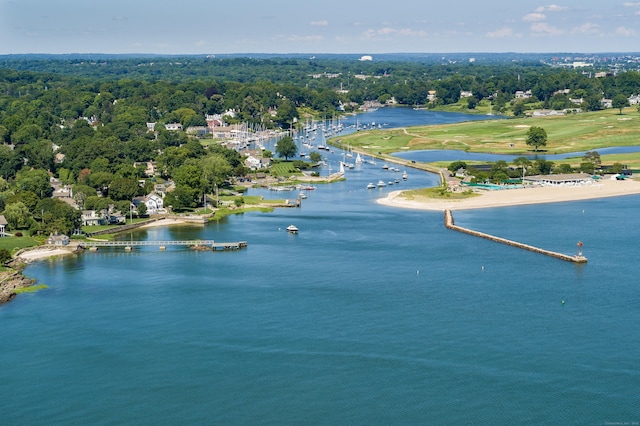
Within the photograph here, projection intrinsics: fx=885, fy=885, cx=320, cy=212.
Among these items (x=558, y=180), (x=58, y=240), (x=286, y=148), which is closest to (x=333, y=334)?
(x=58, y=240)

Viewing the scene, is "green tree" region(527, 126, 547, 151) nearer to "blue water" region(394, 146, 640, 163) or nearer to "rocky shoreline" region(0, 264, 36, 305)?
"blue water" region(394, 146, 640, 163)

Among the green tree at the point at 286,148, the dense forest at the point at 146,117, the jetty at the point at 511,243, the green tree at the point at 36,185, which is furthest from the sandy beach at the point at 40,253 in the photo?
the green tree at the point at 286,148

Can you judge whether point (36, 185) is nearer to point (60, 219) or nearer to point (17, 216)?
point (17, 216)

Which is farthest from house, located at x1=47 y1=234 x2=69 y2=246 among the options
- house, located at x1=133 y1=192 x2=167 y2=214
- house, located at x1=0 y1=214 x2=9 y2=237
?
house, located at x1=133 y1=192 x2=167 y2=214

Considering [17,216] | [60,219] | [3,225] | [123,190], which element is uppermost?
[123,190]

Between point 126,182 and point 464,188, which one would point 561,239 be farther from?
point 126,182

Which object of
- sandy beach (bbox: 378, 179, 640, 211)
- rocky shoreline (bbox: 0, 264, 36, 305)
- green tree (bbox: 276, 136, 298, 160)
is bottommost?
rocky shoreline (bbox: 0, 264, 36, 305)

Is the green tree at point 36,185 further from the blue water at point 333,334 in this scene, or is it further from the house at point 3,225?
the blue water at point 333,334
